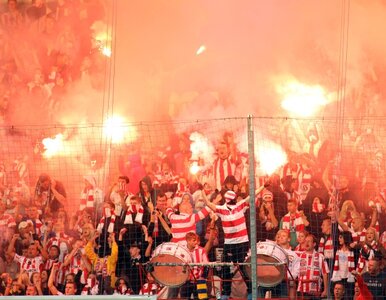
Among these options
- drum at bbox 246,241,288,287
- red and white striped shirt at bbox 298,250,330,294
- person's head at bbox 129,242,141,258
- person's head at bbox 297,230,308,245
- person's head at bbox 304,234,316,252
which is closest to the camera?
drum at bbox 246,241,288,287

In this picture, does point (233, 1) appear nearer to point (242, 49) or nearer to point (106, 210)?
point (242, 49)

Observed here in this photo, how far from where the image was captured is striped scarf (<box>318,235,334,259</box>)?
1370 cm

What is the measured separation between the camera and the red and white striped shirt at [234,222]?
1355cm

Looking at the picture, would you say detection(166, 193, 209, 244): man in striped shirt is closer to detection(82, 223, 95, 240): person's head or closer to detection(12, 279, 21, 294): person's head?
detection(82, 223, 95, 240): person's head

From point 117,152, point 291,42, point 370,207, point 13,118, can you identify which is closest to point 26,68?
point 13,118

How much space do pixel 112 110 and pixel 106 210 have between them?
87.5 inches

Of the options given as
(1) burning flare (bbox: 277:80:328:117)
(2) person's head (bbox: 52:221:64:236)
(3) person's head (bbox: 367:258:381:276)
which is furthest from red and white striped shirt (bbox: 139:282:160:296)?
(1) burning flare (bbox: 277:80:328:117)

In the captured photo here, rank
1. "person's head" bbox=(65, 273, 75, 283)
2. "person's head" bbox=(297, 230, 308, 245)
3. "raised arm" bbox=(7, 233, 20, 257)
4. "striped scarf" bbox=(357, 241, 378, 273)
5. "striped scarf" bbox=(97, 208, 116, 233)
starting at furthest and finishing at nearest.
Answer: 1. "raised arm" bbox=(7, 233, 20, 257)
2. "striped scarf" bbox=(97, 208, 116, 233)
3. "person's head" bbox=(65, 273, 75, 283)
4. "person's head" bbox=(297, 230, 308, 245)
5. "striped scarf" bbox=(357, 241, 378, 273)

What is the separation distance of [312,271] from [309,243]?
1.58ft

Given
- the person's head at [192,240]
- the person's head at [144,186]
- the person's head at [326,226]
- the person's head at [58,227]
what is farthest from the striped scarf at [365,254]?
the person's head at [58,227]

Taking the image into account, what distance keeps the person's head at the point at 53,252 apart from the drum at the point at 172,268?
2.19 m

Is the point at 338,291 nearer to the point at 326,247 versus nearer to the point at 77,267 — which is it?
the point at 326,247

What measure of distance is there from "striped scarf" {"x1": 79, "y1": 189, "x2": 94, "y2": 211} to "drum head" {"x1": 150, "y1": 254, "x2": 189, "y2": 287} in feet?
9.18

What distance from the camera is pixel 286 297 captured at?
506 inches
